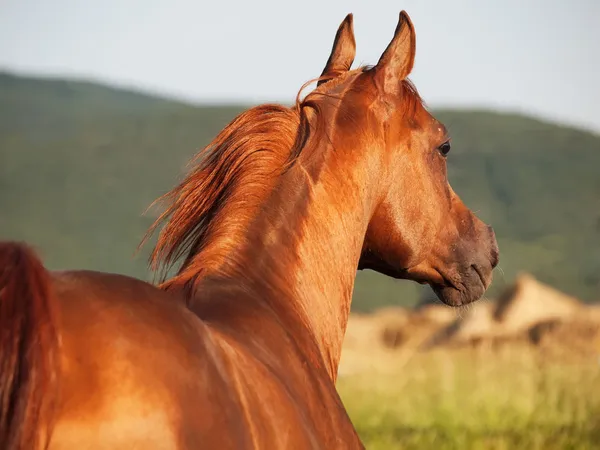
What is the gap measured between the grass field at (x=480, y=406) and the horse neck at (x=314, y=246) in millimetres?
5106

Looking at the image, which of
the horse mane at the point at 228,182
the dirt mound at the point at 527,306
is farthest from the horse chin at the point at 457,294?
the dirt mound at the point at 527,306

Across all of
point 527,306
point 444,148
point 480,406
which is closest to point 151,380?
point 444,148

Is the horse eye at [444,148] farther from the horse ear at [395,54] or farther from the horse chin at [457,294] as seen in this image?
the horse chin at [457,294]

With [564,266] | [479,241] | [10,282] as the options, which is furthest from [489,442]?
[564,266]

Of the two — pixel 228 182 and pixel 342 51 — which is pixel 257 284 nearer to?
pixel 228 182

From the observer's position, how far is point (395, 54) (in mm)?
4156

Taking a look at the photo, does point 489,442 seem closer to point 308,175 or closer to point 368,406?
point 368,406

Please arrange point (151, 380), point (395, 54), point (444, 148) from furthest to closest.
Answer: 1. point (444, 148)
2. point (395, 54)
3. point (151, 380)

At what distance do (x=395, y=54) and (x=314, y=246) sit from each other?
33.0 inches

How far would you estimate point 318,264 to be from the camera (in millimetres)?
3850

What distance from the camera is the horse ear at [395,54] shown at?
4.14 meters

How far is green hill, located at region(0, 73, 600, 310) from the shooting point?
48750mm

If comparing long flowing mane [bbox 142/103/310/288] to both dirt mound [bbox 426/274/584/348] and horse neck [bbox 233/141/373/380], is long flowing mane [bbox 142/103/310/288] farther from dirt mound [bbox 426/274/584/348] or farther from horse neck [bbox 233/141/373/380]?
dirt mound [bbox 426/274/584/348]

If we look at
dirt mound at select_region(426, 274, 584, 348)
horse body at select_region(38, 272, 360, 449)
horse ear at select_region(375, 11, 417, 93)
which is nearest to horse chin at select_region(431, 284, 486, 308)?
horse ear at select_region(375, 11, 417, 93)
